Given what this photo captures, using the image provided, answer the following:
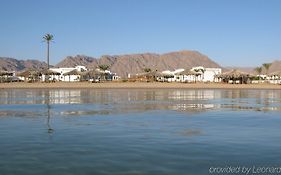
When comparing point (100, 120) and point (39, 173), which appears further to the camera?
point (100, 120)

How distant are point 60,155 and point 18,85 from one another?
208 feet

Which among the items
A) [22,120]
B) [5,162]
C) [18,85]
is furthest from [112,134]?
[18,85]

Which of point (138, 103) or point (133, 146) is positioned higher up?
point (138, 103)

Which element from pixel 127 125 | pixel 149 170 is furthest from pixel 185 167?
pixel 127 125

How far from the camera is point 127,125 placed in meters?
16.5

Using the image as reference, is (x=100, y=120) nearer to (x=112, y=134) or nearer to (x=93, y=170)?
(x=112, y=134)

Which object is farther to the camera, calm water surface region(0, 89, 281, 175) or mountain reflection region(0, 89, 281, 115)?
mountain reflection region(0, 89, 281, 115)

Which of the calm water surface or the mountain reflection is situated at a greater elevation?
the mountain reflection

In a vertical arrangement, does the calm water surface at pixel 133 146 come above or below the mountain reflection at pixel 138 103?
below

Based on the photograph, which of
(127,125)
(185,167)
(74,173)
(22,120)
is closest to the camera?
(74,173)

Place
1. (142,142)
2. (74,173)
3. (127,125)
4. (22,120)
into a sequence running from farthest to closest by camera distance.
Answer: (22,120) → (127,125) → (142,142) → (74,173)

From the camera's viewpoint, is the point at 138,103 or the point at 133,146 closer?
the point at 133,146

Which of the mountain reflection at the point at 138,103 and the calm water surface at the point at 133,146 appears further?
the mountain reflection at the point at 138,103

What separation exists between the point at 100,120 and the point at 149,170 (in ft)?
33.4
